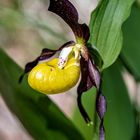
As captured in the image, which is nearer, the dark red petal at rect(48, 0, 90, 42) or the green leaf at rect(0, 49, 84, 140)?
the dark red petal at rect(48, 0, 90, 42)

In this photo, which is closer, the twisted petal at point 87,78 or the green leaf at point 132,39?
the twisted petal at point 87,78

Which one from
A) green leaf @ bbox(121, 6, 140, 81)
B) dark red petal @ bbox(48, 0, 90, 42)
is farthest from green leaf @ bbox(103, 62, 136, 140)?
dark red petal @ bbox(48, 0, 90, 42)

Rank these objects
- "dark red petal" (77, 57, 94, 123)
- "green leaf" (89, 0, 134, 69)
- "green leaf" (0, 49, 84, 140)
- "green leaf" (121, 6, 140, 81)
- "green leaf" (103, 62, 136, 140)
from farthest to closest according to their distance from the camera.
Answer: "green leaf" (121, 6, 140, 81)
"green leaf" (103, 62, 136, 140)
"green leaf" (0, 49, 84, 140)
"dark red petal" (77, 57, 94, 123)
"green leaf" (89, 0, 134, 69)

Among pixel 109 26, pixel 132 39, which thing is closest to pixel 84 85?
pixel 109 26

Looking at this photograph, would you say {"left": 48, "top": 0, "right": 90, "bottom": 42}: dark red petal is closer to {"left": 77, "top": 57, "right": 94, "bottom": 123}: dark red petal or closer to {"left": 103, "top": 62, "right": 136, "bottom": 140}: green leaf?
{"left": 77, "top": 57, "right": 94, "bottom": 123}: dark red petal

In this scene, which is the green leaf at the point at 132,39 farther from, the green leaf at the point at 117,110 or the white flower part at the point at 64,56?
the white flower part at the point at 64,56

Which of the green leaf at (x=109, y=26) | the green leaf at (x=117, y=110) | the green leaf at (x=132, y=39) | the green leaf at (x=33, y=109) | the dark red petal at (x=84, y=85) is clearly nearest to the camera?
the green leaf at (x=109, y=26)

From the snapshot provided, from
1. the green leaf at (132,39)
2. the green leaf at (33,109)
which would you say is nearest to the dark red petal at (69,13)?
the green leaf at (33,109)
